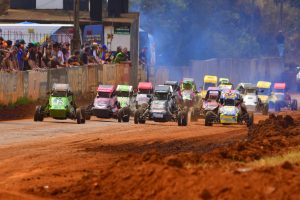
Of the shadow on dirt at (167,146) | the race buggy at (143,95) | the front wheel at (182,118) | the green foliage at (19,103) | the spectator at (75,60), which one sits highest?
the spectator at (75,60)

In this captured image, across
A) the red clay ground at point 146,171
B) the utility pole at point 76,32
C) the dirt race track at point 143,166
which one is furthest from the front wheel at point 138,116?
the utility pole at point 76,32

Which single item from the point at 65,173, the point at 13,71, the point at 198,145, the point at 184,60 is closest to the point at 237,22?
the point at 184,60

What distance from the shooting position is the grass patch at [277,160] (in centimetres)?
1401

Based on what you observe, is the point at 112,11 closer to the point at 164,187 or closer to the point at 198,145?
the point at 198,145

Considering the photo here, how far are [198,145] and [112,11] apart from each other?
108ft

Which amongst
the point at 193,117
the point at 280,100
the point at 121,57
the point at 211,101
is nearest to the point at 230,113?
the point at 211,101

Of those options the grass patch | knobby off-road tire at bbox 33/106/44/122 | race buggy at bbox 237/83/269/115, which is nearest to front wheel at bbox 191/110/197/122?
knobby off-road tire at bbox 33/106/44/122

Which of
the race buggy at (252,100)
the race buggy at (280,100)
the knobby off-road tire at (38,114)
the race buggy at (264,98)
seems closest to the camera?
the knobby off-road tire at (38,114)

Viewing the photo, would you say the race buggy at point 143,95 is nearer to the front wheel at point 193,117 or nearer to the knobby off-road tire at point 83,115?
the front wheel at point 193,117

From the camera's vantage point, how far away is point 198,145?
22.2 metres

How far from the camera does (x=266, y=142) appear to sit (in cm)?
1842

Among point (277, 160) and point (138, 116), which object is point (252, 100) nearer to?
point (138, 116)

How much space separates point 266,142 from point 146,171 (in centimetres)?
569

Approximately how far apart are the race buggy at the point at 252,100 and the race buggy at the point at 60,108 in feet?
42.2
